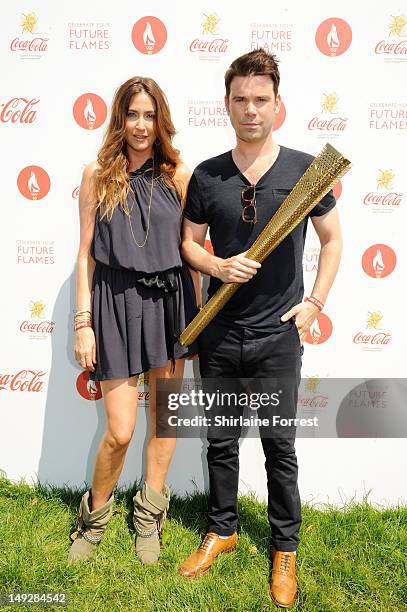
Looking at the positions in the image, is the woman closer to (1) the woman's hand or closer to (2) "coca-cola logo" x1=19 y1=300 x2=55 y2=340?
(1) the woman's hand

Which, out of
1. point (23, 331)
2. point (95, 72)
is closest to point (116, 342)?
point (23, 331)

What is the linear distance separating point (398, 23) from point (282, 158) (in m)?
1.27

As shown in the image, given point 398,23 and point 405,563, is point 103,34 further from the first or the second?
point 405,563

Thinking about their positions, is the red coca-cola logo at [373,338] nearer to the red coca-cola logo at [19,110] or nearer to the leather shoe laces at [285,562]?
the leather shoe laces at [285,562]

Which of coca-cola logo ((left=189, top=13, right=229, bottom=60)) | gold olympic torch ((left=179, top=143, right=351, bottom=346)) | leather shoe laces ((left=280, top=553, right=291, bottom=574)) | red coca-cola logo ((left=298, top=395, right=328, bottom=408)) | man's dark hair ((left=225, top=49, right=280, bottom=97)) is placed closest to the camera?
gold olympic torch ((left=179, top=143, right=351, bottom=346))

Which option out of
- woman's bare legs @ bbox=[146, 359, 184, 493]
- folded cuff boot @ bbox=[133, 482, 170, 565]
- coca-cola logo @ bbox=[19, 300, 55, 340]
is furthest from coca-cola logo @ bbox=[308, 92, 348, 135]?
folded cuff boot @ bbox=[133, 482, 170, 565]

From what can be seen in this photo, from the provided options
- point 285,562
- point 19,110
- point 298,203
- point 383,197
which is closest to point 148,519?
point 285,562

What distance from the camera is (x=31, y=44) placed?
8.32 ft

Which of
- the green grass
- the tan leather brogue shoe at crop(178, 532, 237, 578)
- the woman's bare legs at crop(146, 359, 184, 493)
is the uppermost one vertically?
the woman's bare legs at crop(146, 359, 184, 493)

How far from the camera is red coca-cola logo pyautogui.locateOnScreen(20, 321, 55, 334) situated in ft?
9.23

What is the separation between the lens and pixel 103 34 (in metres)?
2.50

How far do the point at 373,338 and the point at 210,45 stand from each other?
193 centimetres

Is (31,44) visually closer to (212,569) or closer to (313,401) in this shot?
(313,401)

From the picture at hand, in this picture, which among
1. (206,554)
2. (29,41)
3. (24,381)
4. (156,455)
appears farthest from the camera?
(24,381)
